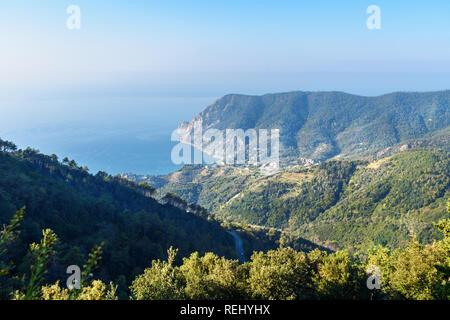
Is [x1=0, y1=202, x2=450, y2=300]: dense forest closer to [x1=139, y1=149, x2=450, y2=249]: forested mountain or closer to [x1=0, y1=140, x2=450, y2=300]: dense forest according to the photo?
[x1=0, y1=140, x2=450, y2=300]: dense forest

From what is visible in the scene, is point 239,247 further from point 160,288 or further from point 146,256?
point 160,288

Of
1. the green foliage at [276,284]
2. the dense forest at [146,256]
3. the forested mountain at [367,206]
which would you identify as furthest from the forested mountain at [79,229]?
the forested mountain at [367,206]

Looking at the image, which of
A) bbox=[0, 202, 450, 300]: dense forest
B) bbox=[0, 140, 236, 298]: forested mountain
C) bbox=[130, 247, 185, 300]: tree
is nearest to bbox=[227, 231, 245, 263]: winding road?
bbox=[0, 140, 236, 298]: forested mountain

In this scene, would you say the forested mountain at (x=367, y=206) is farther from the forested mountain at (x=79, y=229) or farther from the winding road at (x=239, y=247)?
the forested mountain at (x=79, y=229)

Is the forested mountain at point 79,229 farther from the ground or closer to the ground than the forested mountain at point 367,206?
farther from the ground

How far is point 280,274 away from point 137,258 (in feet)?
94.9

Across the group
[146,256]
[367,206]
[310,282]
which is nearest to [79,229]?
[146,256]

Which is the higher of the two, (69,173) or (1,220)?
(69,173)

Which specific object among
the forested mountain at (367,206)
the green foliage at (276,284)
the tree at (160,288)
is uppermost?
the tree at (160,288)

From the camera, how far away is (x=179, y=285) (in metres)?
22.0

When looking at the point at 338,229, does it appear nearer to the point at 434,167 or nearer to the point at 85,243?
the point at 434,167

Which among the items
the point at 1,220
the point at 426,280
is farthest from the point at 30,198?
the point at 426,280

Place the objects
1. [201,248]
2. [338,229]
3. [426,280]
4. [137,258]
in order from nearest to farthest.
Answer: [426,280], [137,258], [201,248], [338,229]

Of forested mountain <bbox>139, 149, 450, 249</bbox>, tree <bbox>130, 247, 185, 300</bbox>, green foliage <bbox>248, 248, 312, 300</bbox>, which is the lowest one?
forested mountain <bbox>139, 149, 450, 249</bbox>
